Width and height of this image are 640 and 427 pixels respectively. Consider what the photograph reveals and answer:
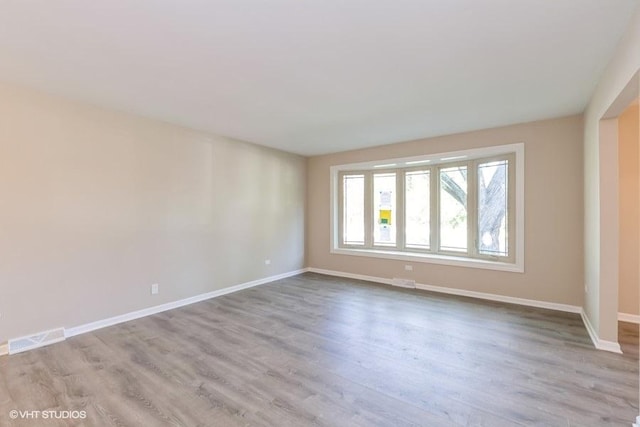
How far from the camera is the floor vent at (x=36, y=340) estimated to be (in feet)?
9.16

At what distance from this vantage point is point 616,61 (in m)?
2.27

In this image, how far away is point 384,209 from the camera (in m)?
5.86

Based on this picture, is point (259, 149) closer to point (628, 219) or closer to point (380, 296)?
point (380, 296)

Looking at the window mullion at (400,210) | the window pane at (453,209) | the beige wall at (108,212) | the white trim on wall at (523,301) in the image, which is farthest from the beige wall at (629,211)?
the beige wall at (108,212)

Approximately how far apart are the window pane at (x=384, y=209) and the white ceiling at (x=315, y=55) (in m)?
2.11

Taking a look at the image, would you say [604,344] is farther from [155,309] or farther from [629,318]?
[155,309]

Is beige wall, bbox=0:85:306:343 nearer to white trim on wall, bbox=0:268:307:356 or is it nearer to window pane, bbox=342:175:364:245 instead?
white trim on wall, bbox=0:268:307:356

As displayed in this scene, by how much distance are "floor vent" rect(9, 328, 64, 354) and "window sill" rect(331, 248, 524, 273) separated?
437 cm

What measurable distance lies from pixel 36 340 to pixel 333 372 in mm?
2986

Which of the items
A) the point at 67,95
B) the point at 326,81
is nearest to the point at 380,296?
the point at 326,81

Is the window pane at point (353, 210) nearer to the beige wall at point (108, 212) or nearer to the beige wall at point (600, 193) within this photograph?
the beige wall at point (108, 212)

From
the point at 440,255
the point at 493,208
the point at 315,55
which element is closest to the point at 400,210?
the point at 440,255

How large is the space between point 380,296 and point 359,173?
2625 millimetres

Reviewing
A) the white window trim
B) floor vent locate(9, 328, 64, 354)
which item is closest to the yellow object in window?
the white window trim
